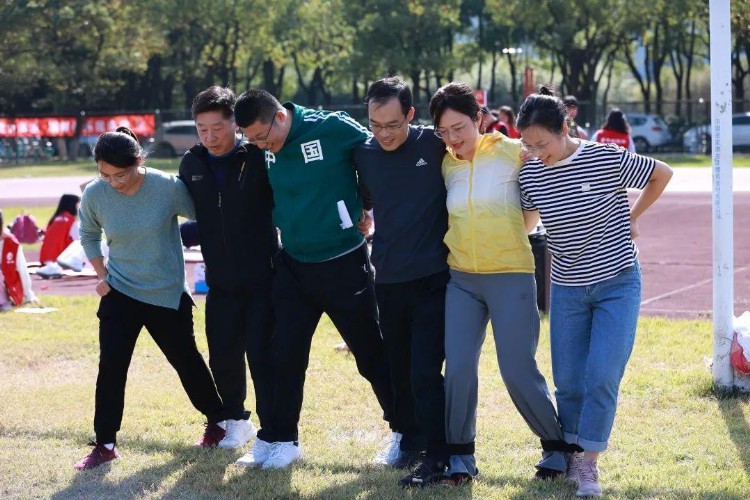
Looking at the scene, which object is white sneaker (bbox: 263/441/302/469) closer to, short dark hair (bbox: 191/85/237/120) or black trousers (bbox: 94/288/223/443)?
black trousers (bbox: 94/288/223/443)

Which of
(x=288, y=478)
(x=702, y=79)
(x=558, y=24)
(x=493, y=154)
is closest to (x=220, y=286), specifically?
(x=288, y=478)

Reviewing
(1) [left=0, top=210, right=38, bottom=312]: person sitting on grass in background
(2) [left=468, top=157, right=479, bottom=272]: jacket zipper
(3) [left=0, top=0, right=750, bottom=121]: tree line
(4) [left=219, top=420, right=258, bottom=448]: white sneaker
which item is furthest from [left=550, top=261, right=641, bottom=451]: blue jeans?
(3) [left=0, top=0, right=750, bottom=121]: tree line

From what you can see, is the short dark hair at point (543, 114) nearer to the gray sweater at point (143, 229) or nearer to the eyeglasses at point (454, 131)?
the eyeglasses at point (454, 131)

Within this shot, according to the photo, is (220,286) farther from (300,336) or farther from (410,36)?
(410,36)

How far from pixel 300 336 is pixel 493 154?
1.41m

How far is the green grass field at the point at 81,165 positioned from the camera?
37.7 m

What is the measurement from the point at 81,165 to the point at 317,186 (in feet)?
135

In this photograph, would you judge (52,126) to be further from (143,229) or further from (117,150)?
(117,150)

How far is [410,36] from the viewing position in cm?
5397

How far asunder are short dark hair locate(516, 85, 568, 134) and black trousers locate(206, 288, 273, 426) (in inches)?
69.4

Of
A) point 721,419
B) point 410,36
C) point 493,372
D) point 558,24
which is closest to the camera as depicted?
point 721,419

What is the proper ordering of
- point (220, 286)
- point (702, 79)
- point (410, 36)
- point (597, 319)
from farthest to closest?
point (702, 79)
point (410, 36)
point (220, 286)
point (597, 319)

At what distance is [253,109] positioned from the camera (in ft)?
18.2

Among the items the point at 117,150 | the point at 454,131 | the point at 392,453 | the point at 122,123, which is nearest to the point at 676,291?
the point at 392,453
